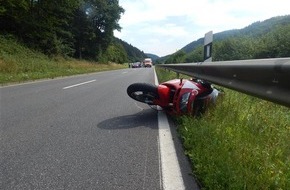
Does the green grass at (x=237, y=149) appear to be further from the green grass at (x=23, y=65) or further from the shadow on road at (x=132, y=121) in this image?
the green grass at (x=23, y=65)

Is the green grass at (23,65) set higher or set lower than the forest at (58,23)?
lower

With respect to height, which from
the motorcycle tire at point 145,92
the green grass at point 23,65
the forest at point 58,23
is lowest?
the green grass at point 23,65

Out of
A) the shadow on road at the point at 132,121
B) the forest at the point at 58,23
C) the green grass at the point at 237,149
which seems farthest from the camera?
the forest at the point at 58,23

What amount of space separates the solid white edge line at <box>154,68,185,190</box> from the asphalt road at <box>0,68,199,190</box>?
66 mm

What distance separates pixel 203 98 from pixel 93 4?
176ft

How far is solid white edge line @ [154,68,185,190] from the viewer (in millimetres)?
2902

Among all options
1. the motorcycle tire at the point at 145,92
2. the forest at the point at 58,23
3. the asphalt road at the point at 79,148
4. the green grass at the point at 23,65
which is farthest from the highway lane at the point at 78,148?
the forest at the point at 58,23

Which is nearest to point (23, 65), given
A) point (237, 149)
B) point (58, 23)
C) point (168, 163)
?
point (58, 23)

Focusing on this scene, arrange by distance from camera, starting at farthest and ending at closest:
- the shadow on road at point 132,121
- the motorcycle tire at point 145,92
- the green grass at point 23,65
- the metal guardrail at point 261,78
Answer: the green grass at point 23,65, the motorcycle tire at point 145,92, the shadow on road at point 132,121, the metal guardrail at point 261,78

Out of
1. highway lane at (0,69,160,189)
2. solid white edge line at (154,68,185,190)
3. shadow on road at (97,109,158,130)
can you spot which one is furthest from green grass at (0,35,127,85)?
solid white edge line at (154,68,185,190)

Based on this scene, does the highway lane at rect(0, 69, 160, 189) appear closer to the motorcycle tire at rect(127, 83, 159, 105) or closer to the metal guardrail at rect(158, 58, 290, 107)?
the motorcycle tire at rect(127, 83, 159, 105)

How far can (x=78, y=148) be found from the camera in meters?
3.92

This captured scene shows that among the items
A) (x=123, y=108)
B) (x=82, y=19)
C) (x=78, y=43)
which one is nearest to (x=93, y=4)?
(x=82, y=19)

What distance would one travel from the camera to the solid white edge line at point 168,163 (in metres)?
2.90
